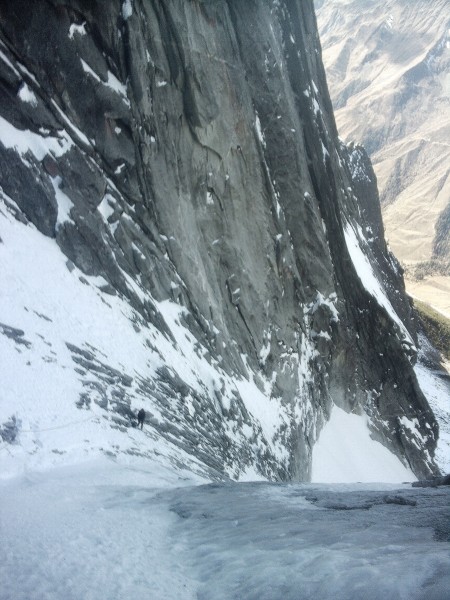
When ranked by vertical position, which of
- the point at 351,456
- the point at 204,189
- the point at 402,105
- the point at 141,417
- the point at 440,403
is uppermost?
the point at 402,105

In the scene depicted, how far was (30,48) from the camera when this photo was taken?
1382 centimetres

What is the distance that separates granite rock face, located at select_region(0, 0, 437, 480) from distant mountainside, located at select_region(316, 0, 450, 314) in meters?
71.0

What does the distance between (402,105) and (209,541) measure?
159m

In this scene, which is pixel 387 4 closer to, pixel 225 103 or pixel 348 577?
pixel 225 103

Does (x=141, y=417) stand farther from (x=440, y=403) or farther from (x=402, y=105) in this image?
(x=402, y=105)

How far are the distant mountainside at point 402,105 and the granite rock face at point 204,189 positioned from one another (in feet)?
233

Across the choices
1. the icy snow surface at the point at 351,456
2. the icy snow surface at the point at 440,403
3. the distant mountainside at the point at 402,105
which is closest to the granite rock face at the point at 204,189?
the icy snow surface at the point at 351,456

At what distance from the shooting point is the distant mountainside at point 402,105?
113438 mm

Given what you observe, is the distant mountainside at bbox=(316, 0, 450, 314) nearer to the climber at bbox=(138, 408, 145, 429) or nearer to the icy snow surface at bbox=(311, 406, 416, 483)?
the icy snow surface at bbox=(311, 406, 416, 483)

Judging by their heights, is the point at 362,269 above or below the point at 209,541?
above

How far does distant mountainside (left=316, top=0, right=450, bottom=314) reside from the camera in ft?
372

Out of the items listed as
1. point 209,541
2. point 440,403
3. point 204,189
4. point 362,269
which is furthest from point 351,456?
point 440,403

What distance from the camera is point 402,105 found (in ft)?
475

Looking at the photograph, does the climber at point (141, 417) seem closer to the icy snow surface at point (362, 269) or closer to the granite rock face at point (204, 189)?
the granite rock face at point (204, 189)
